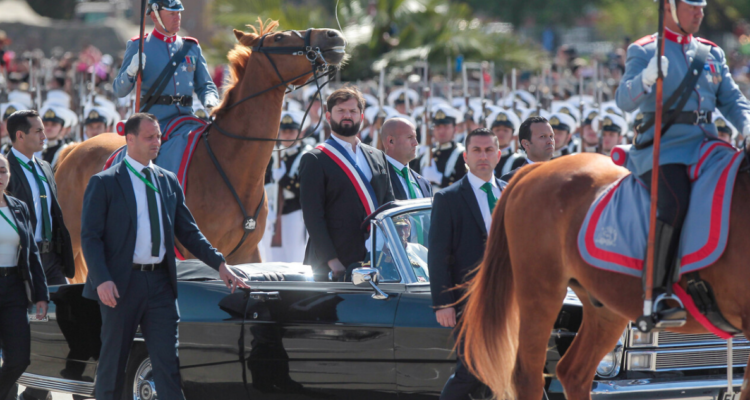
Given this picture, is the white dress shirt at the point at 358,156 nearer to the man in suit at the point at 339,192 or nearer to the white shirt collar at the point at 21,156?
the man in suit at the point at 339,192

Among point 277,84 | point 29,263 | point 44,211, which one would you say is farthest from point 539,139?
point 44,211

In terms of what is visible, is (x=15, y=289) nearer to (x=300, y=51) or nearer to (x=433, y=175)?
(x=300, y=51)

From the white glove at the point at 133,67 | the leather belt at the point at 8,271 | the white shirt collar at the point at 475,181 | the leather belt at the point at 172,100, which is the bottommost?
the leather belt at the point at 8,271

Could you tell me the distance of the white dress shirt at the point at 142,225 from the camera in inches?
230

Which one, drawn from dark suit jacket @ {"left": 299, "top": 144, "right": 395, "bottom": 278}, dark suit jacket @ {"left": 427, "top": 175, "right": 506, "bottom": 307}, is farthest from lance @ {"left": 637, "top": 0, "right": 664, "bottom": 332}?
dark suit jacket @ {"left": 299, "top": 144, "right": 395, "bottom": 278}

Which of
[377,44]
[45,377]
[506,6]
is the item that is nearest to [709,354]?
[45,377]

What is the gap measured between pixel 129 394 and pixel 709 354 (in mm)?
3585

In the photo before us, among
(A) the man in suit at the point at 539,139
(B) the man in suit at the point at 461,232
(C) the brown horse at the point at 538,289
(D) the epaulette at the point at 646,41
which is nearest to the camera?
(D) the epaulette at the point at 646,41

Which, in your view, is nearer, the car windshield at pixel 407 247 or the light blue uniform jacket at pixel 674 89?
the light blue uniform jacket at pixel 674 89

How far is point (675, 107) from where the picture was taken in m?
5.05

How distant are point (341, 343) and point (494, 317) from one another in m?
0.92

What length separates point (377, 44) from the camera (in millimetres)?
21266

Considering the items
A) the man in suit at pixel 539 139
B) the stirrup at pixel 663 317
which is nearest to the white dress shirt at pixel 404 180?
the man in suit at pixel 539 139

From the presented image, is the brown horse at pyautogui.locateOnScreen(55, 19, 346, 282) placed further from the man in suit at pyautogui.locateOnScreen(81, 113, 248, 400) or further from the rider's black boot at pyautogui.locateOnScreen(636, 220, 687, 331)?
the rider's black boot at pyautogui.locateOnScreen(636, 220, 687, 331)
